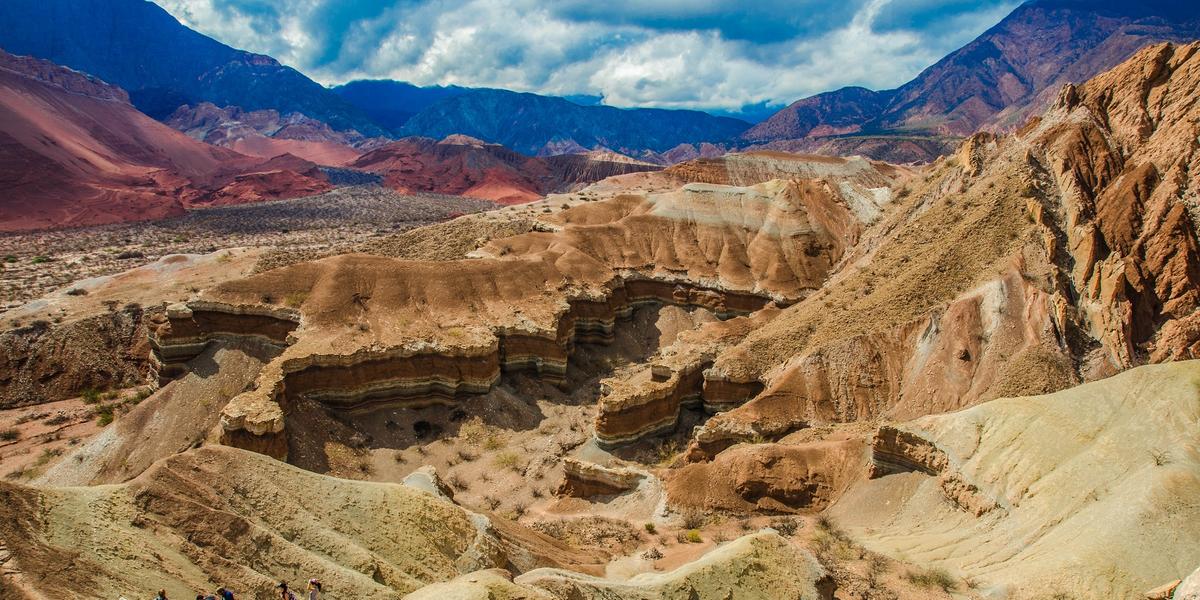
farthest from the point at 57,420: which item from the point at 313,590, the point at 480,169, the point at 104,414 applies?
the point at 480,169

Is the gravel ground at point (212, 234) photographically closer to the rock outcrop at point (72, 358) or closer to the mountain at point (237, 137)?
the rock outcrop at point (72, 358)

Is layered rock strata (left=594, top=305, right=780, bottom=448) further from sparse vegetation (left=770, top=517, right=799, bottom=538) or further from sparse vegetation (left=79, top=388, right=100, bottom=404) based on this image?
sparse vegetation (left=79, top=388, right=100, bottom=404)

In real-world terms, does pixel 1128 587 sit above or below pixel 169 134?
below

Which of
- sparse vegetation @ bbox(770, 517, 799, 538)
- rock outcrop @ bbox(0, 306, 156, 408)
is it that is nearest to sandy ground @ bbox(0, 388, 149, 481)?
rock outcrop @ bbox(0, 306, 156, 408)

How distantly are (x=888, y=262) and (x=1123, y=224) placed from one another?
8.82 metres

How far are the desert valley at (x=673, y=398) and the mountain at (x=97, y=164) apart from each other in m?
43.8

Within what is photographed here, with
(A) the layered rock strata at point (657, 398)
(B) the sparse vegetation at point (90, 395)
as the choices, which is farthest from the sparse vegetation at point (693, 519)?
(B) the sparse vegetation at point (90, 395)

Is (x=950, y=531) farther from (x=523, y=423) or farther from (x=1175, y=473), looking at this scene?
(x=523, y=423)

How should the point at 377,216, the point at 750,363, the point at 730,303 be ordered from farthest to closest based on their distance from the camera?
the point at 377,216 < the point at 730,303 < the point at 750,363

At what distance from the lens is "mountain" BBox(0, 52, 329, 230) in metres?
89.1

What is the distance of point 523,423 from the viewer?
1203 inches

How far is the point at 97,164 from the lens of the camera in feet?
361

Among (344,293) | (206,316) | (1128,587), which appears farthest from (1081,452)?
(206,316)

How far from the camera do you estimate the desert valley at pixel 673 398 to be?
11086mm
